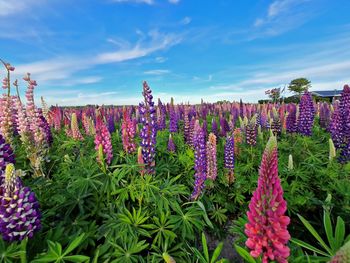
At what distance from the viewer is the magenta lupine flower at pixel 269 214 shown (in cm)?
133

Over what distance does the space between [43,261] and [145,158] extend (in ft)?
4.82

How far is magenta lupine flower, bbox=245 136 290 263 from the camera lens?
1.33 meters

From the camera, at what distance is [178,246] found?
244 cm

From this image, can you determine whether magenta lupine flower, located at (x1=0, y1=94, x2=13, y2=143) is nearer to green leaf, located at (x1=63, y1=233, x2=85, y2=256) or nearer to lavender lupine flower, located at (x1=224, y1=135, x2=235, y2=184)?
green leaf, located at (x1=63, y1=233, x2=85, y2=256)

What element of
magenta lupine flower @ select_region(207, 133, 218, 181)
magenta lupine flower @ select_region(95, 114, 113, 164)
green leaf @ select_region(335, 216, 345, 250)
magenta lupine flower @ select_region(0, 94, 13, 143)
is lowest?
green leaf @ select_region(335, 216, 345, 250)

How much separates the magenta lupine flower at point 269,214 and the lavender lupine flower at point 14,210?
1.61 meters

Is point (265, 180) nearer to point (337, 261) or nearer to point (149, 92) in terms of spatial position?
point (337, 261)

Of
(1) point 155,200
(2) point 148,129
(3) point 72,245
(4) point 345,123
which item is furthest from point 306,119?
(3) point 72,245

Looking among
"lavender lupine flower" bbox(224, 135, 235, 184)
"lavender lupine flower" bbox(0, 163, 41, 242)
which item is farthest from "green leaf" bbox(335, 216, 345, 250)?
"lavender lupine flower" bbox(0, 163, 41, 242)

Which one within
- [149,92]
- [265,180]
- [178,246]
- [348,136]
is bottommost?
[178,246]

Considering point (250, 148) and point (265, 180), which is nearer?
point (265, 180)

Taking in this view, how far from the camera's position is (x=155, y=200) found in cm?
257

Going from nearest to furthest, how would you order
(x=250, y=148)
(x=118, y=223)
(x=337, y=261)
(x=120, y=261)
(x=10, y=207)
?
1. (x=337, y=261)
2. (x=10, y=207)
3. (x=120, y=261)
4. (x=118, y=223)
5. (x=250, y=148)

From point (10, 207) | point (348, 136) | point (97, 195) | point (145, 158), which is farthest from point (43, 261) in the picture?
point (348, 136)
